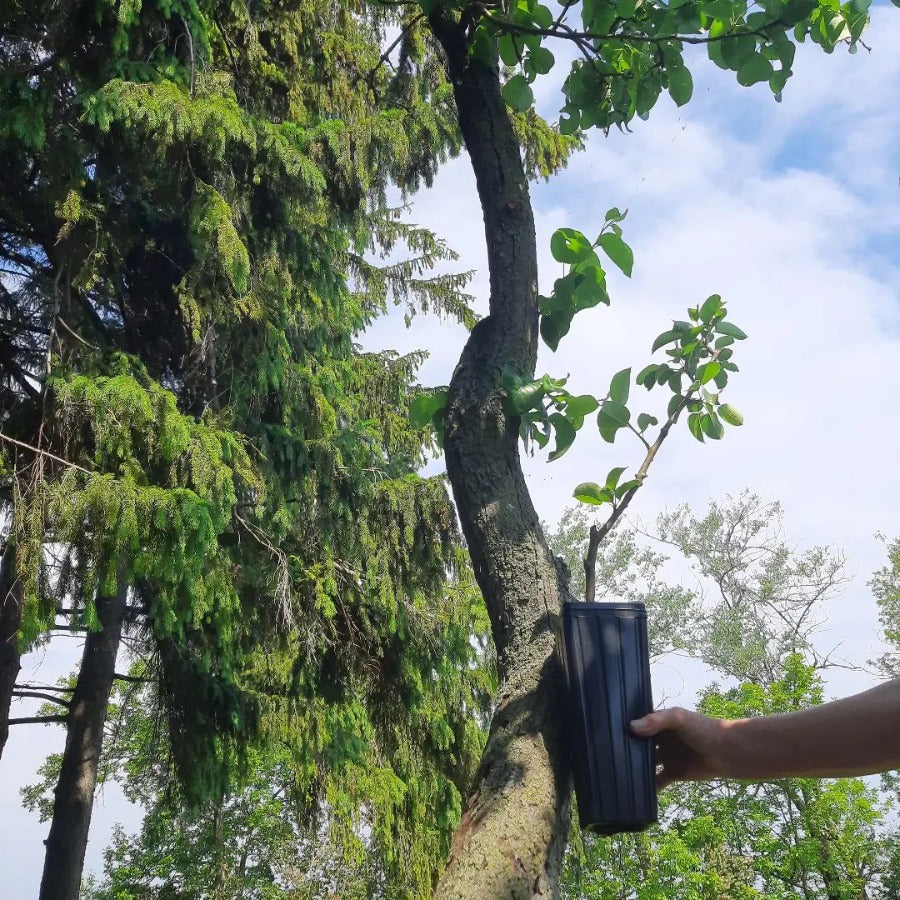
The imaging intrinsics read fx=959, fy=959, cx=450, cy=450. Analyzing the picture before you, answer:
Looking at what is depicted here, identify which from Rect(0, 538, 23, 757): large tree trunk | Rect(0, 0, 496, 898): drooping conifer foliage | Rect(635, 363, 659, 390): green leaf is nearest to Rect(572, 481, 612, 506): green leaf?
Rect(635, 363, 659, 390): green leaf

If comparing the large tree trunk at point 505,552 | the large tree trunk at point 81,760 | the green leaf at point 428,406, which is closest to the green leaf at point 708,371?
the large tree trunk at point 505,552

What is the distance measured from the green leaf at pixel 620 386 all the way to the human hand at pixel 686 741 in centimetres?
54

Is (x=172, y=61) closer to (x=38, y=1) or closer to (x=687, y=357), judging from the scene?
(x=38, y=1)

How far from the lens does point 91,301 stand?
6746 mm

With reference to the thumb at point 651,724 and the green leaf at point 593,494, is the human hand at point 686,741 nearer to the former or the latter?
the thumb at point 651,724

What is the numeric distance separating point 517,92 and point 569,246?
0.60m

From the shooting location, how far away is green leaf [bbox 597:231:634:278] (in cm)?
165

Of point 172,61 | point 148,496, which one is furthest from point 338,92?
point 148,496

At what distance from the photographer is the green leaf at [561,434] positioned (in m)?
1.73

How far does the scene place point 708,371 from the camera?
1.78 meters

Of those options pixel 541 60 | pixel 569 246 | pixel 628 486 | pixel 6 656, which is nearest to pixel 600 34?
pixel 541 60

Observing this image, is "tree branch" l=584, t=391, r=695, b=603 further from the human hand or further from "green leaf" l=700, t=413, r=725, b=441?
the human hand

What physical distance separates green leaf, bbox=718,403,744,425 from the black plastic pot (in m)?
0.55

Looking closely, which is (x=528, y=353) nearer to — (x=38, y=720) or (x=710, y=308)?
(x=710, y=308)
